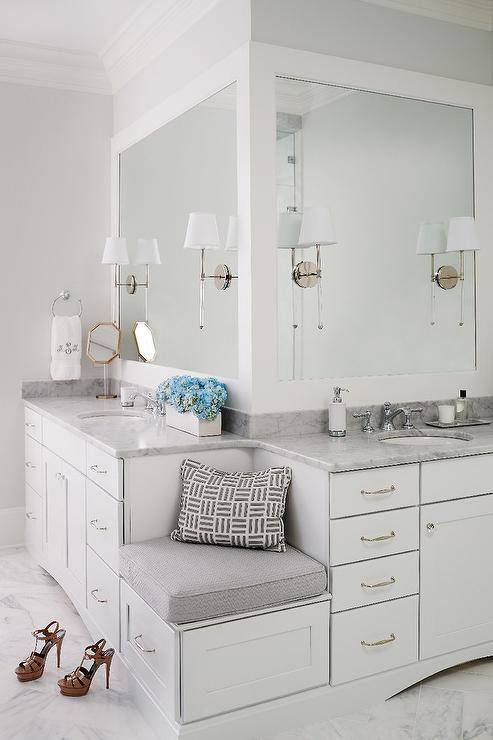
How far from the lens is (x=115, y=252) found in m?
3.92

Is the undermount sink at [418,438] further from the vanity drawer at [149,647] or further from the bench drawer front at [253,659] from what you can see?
the vanity drawer at [149,647]

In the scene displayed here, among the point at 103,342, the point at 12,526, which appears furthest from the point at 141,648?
the point at 103,342

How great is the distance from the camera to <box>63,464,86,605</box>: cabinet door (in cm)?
298

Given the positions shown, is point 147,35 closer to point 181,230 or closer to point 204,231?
point 181,230

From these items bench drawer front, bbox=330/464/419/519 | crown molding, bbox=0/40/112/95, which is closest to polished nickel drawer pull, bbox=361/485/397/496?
bench drawer front, bbox=330/464/419/519

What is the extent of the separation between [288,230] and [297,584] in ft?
4.30

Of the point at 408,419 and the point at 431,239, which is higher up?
the point at 431,239

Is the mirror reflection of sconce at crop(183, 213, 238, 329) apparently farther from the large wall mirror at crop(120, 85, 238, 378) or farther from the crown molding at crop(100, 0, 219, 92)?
the crown molding at crop(100, 0, 219, 92)

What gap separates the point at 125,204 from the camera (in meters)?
4.05

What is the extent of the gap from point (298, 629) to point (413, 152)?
77.0 inches

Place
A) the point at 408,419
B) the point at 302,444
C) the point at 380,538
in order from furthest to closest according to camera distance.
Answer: the point at 408,419
the point at 302,444
the point at 380,538

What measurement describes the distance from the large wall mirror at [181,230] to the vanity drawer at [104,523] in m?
0.68

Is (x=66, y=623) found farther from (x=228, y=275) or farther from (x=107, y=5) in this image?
(x=107, y=5)

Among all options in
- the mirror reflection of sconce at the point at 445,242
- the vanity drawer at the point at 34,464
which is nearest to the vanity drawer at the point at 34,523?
the vanity drawer at the point at 34,464
